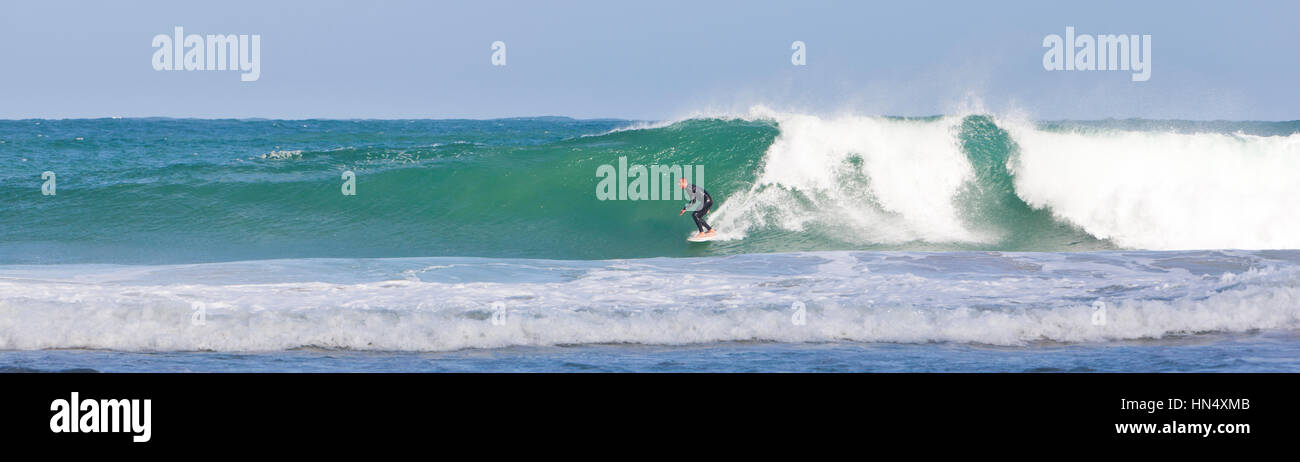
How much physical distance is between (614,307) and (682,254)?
17.6 ft

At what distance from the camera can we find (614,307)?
7.26 m

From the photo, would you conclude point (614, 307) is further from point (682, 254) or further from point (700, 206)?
point (700, 206)

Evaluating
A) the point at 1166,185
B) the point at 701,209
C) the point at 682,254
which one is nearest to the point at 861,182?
the point at 701,209

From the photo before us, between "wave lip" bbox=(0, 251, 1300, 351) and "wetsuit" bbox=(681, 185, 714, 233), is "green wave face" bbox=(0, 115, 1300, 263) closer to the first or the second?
"wetsuit" bbox=(681, 185, 714, 233)

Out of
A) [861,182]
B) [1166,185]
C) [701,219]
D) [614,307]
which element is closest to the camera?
[614,307]

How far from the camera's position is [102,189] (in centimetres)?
1606

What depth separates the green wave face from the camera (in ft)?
43.7

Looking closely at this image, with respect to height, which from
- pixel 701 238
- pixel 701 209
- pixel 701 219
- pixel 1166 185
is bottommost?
pixel 701 238

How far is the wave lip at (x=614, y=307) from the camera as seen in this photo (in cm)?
659

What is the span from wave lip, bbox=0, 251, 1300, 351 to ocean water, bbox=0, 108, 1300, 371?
0.09 feet

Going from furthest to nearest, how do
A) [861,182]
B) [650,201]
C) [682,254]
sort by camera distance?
[650,201]
[861,182]
[682,254]
